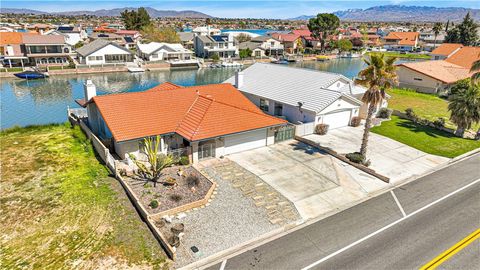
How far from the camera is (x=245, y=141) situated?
2852 cm

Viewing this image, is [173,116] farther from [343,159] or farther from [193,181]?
[343,159]

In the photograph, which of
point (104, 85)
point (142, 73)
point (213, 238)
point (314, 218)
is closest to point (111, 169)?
point (213, 238)

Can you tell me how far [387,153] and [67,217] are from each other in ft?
87.4

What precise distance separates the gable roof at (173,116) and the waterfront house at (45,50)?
60.6 metres

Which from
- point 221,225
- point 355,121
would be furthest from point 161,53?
point 221,225

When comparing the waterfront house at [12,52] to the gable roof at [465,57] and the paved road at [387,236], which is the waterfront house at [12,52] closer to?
the paved road at [387,236]

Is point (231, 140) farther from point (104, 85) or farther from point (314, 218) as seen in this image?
point (104, 85)

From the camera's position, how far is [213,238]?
671 inches

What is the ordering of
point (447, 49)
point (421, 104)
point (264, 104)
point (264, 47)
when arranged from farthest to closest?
point (264, 47)
point (447, 49)
point (421, 104)
point (264, 104)

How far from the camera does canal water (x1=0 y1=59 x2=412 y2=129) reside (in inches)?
1796

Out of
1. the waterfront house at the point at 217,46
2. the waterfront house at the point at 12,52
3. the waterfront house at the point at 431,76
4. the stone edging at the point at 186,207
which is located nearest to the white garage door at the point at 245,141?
the stone edging at the point at 186,207

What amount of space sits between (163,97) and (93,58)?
61.1 meters

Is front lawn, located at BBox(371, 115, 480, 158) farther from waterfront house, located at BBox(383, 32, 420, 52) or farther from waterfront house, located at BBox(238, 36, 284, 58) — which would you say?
waterfront house, located at BBox(383, 32, 420, 52)

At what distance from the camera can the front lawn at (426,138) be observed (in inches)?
1210
